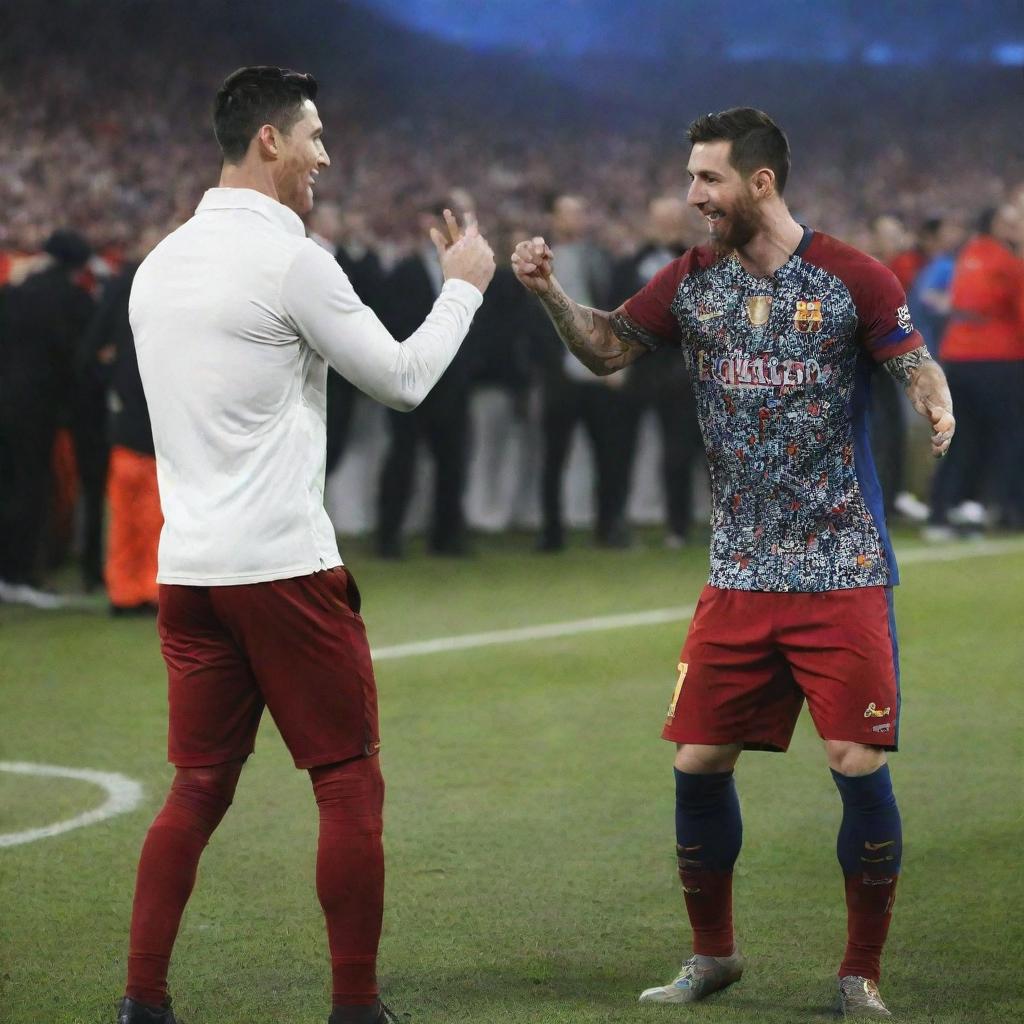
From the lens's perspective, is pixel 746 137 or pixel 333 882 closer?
pixel 333 882

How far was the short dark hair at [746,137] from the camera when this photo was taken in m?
4.06

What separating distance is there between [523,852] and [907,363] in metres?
2.07

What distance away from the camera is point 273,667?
3.76 meters

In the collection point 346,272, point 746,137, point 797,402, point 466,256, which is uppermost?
point 346,272

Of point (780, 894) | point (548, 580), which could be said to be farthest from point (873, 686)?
point (548, 580)

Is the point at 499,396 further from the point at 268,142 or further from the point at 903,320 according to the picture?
the point at 268,142

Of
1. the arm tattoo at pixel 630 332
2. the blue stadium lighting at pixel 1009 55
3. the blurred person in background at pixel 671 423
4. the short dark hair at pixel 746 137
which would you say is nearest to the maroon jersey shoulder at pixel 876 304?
the short dark hair at pixel 746 137

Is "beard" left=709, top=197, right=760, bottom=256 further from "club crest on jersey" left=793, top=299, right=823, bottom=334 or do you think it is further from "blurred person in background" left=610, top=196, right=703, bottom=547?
"blurred person in background" left=610, top=196, right=703, bottom=547

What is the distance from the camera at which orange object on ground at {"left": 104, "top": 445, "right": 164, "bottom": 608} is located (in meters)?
9.69

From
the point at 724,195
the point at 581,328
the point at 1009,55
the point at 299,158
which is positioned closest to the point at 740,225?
the point at 724,195

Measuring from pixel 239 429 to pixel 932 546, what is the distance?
32.6ft

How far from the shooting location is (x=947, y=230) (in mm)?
14500

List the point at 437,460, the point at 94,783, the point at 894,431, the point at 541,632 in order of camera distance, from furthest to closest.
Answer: the point at 894,431 → the point at 437,460 → the point at 541,632 → the point at 94,783

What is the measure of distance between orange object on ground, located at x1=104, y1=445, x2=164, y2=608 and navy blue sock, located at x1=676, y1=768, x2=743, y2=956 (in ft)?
18.9
